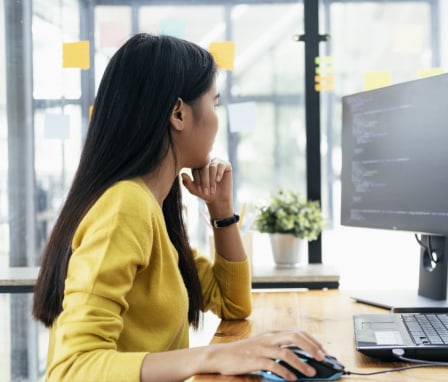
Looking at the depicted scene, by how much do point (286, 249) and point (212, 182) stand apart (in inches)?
20.3

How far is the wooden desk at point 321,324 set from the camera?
97cm

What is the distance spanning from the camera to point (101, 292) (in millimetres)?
962

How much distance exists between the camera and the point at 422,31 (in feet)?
6.74

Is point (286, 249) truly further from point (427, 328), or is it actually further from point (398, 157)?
point (427, 328)

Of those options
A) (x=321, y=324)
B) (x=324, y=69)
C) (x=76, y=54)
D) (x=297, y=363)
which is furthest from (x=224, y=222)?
(x=76, y=54)

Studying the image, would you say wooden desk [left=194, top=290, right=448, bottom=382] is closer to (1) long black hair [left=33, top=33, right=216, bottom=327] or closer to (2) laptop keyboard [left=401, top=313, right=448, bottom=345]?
(2) laptop keyboard [left=401, top=313, right=448, bottom=345]

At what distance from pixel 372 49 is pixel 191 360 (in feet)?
4.82

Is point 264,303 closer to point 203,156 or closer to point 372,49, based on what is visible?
point 203,156

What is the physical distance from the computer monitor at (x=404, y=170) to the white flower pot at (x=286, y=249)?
10.8 inches

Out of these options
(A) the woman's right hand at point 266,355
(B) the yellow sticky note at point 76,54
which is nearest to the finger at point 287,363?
(A) the woman's right hand at point 266,355

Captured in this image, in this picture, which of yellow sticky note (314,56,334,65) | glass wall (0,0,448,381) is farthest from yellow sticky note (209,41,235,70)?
yellow sticky note (314,56,334,65)

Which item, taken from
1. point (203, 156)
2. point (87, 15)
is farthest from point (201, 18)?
point (203, 156)

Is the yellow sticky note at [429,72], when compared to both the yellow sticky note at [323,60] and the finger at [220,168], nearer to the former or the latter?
the yellow sticky note at [323,60]

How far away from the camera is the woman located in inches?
37.0
